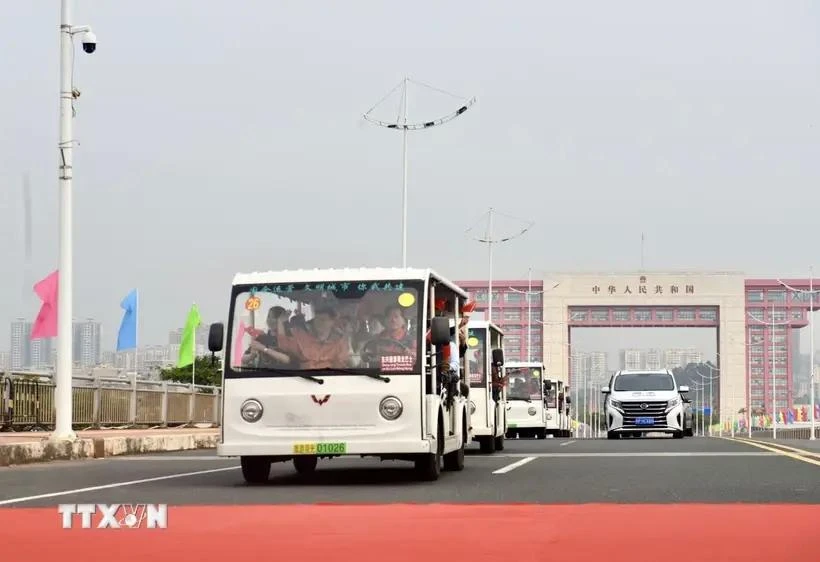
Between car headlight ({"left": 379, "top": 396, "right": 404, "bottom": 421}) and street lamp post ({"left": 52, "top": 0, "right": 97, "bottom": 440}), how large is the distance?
791cm

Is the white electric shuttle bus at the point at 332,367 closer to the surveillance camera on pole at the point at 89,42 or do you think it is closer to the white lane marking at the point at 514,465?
the white lane marking at the point at 514,465

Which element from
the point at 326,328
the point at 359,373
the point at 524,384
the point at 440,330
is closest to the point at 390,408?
the point at 359,373

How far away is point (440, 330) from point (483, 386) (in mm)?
10711

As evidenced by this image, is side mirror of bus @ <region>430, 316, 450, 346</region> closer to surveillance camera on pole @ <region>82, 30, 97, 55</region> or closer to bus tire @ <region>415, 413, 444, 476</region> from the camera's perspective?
bus tire @ <region>415, 413, 444, 476</region>

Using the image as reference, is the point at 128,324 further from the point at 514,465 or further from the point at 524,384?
the point at 514,465

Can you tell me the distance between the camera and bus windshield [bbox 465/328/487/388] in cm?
2538

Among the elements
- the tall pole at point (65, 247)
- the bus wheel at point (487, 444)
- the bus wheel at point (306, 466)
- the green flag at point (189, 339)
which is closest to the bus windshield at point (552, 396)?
the green flag at point (189, 339)

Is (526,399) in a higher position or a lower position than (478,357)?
lower

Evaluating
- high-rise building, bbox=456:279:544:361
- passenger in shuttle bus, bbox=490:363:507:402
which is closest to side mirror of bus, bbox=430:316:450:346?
passenger in shuttle bus, bbox=490:363:507:402

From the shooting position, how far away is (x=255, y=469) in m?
15.6

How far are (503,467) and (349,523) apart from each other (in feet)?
30.7

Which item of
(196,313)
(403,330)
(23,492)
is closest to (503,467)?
(403,330)

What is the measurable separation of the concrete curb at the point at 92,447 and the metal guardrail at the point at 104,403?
2106 millimetres

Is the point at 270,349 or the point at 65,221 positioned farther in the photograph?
the point at 65,221
